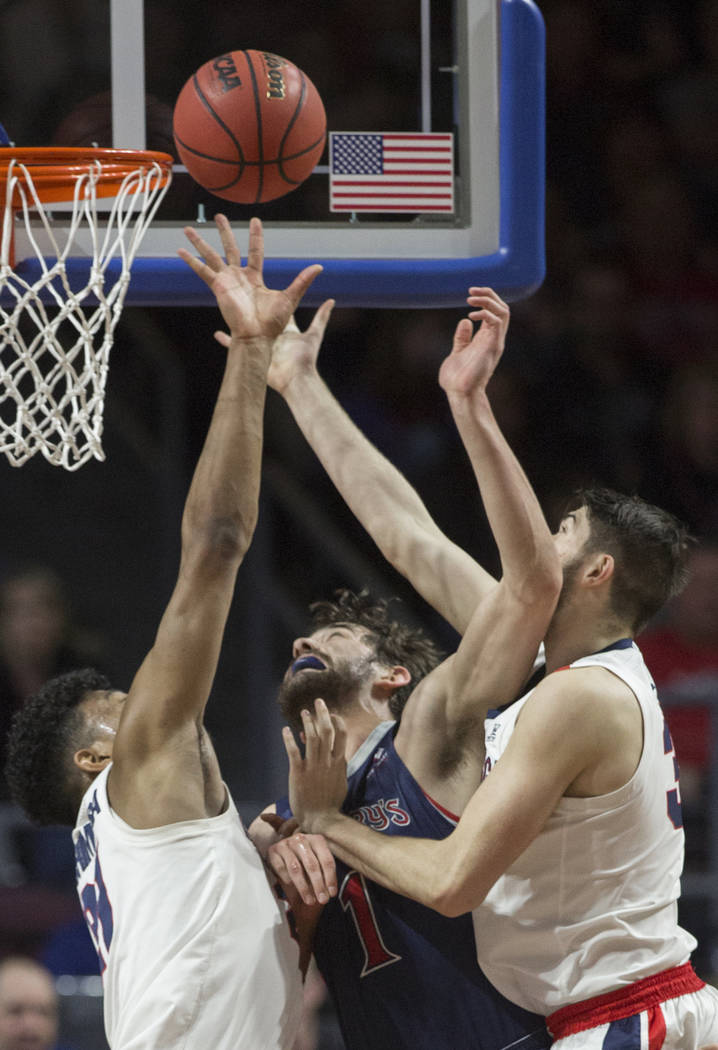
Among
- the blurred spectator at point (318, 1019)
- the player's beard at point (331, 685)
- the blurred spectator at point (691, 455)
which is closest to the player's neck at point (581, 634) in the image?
the player's beard at point (331, 685)

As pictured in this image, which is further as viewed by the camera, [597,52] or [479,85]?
[597,52]

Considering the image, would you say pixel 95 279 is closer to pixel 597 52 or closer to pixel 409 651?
pixel 409 651

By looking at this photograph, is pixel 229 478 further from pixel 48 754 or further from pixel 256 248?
pixel 48 754

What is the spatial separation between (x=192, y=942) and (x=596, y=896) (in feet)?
2.75

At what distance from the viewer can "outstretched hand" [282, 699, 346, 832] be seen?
118 inches

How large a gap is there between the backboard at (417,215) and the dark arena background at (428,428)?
178 centimetres

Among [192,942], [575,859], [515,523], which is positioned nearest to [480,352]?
[515,523]

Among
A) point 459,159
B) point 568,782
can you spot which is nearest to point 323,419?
point 459,159

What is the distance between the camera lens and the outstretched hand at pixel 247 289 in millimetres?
2859

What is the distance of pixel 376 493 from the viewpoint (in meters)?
3.66

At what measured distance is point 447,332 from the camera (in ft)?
21.1

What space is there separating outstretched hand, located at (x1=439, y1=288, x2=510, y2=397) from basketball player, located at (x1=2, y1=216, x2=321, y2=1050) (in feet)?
1.41

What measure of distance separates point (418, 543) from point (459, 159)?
991 millimetres

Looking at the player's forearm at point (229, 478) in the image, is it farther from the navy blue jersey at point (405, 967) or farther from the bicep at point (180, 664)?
the navy blue jersey at point (405, 967)
